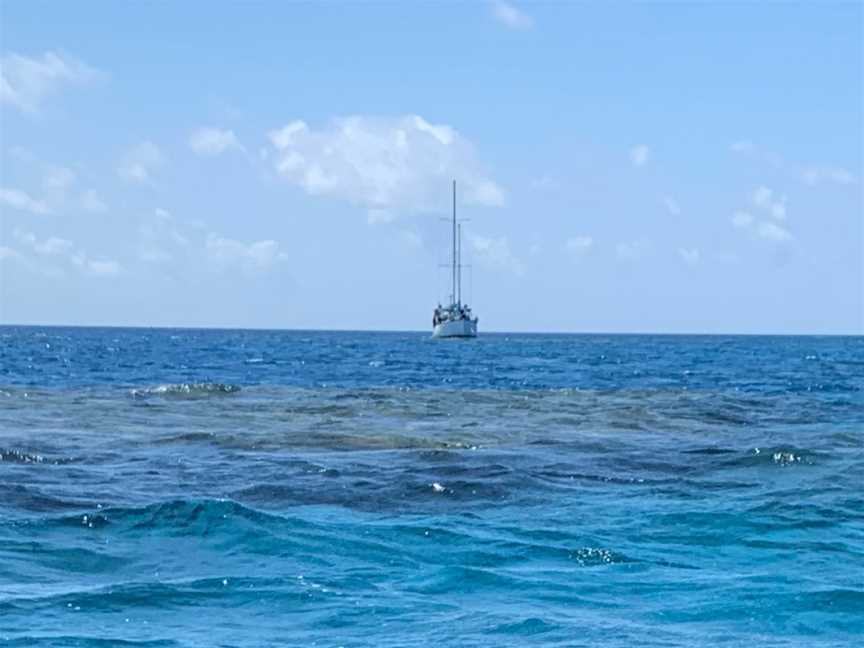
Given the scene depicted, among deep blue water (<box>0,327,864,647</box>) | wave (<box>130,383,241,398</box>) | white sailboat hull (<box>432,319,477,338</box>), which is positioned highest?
white sailboat hull (<box>432,319,477,338</box>)

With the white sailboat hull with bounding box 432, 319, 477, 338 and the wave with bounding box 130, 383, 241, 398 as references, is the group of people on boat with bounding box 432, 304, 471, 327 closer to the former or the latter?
the white sailboat hull with bounding box 432, 319, 477, 338

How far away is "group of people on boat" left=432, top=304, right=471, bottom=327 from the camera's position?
5022 inches

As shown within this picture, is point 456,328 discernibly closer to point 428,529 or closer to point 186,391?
point 186,391

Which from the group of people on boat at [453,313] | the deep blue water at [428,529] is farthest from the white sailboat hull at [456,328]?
the deep blue water at [428,529]

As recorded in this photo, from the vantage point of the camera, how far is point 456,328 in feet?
422

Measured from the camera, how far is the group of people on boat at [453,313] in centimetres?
12756

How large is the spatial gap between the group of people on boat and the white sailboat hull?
34cm

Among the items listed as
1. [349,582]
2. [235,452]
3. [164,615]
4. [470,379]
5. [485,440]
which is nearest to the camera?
[164,615]

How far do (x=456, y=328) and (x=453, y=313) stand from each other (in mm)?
1653

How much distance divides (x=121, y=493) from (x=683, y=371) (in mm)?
52703

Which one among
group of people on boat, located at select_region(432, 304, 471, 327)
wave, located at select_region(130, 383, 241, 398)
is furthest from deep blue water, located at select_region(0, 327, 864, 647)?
group of people on boat, located at select_region(432, 304, 471, 327)

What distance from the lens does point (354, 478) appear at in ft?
66.9

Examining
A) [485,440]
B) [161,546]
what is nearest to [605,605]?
[161,546]

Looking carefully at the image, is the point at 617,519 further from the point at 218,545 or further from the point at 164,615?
the point at 164,615
